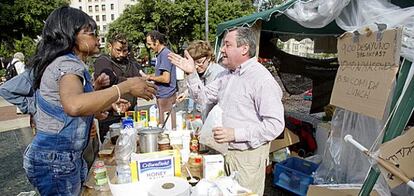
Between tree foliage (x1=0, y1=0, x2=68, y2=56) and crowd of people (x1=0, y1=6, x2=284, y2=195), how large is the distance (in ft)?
68.8

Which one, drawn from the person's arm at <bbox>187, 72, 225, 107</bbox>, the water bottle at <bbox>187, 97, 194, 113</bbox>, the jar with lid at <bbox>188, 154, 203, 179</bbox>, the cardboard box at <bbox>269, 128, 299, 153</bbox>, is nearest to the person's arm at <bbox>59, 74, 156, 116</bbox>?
the jar with lid at <bbox>188, 154, 203, 179</bbox>

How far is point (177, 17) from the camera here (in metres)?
23.6

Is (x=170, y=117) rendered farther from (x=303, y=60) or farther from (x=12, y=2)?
(x=12, y=2)

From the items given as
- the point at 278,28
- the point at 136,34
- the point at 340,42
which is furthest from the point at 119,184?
the point at 136,34

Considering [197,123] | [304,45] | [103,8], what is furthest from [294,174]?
[103,8]

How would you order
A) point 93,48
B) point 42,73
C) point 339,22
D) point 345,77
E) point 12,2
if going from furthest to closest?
point 12,2 → point 339,22 → point 345,77 → point 93,48 → point 42,73

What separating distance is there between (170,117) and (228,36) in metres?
1.06

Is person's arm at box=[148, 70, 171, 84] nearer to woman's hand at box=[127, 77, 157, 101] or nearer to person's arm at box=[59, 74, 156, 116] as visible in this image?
woman's hand at box=[127, 77, 157, 101]

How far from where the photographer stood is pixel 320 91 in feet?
16.8

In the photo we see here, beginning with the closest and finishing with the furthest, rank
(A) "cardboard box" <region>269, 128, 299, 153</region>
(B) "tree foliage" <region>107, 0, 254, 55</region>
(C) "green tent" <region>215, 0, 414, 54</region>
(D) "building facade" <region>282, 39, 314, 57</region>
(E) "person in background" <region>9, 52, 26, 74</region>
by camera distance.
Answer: (C) "green tent" <region>215, 0, 414, 54</region>, (A) "cardboard box" <region>269, 128, 299, 153</region>, (D) "building facade" <region>282, 39, 314, 57</region>, (E) "person in background" <region>9, 52, 26, 74</region>, (B) "tree foliage" <region>107, 0, 254, 55</region>

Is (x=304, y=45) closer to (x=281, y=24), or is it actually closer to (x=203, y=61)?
(x=281, y=24)

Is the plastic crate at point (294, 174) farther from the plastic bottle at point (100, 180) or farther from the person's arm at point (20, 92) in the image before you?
the person's arm at point (20, 92)

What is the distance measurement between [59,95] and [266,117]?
118 centimetres

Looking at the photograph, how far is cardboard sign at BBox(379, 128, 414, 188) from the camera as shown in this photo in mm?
1325
